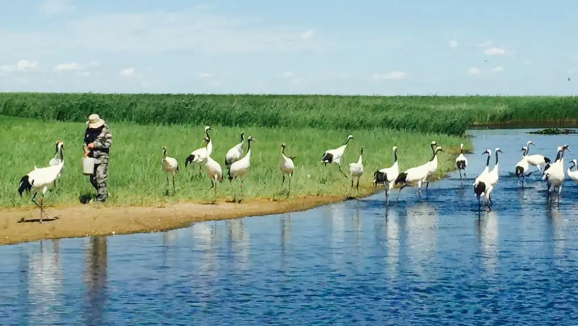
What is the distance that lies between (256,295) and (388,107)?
2423 inches

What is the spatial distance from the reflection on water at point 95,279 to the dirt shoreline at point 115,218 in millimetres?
889

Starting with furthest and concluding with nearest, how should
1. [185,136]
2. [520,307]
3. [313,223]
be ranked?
[185,136] → [313,223] → [520,307]

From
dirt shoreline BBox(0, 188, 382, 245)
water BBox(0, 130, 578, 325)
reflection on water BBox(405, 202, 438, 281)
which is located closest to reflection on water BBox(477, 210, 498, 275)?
water BBox(0, 130, 578, 325)

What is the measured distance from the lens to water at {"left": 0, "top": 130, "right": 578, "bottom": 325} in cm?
1256

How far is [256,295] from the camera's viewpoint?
1363 centimetres

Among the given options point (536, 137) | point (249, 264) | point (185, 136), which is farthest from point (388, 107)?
point (249, 264)

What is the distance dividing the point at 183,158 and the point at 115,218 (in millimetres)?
11963

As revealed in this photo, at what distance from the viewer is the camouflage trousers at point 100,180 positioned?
71.3 feet

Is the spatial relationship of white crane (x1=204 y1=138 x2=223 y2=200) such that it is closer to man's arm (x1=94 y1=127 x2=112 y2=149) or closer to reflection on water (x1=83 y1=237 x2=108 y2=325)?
man's arm (x1=94 y1=127 x2=112 y2=149)

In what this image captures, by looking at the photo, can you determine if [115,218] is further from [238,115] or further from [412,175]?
[238,115]

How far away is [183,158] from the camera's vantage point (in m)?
32.5

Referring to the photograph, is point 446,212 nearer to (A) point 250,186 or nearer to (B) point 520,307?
(A) point 250,186

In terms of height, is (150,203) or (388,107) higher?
(388,107)

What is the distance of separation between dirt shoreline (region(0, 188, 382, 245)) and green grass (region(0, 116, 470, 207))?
2.43ft
